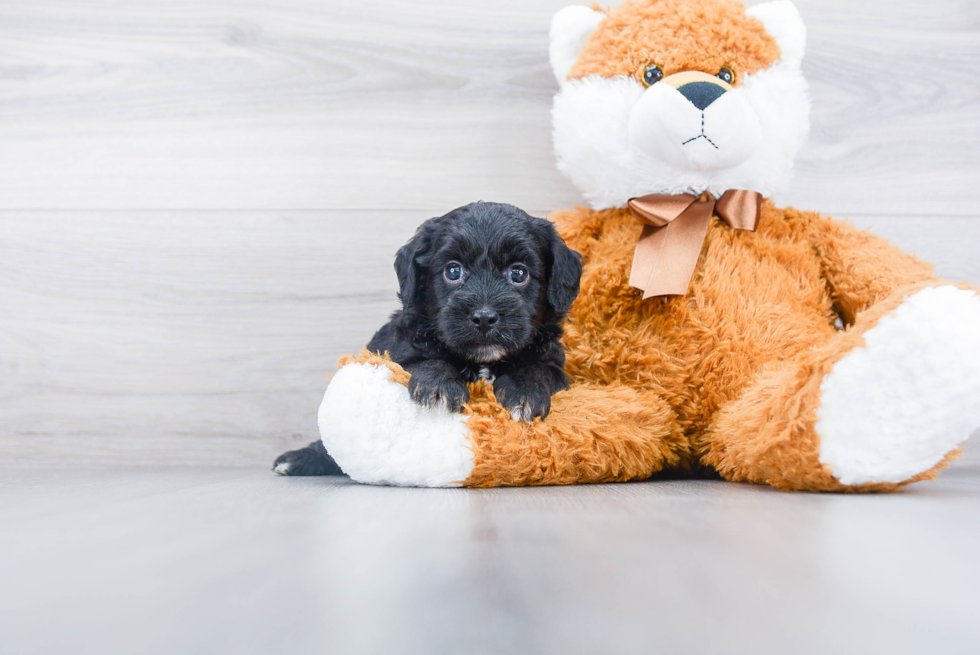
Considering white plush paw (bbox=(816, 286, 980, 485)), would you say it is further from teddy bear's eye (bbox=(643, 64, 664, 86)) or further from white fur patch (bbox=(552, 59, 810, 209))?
teddy bear's eye (bbox=(643, 64, 664, 86))

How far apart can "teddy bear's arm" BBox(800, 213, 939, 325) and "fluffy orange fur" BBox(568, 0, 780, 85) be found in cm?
36

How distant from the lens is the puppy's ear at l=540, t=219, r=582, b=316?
3.94 feet

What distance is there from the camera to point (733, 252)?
4.42 ft

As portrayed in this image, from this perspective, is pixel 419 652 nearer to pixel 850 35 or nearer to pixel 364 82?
pixel 364 82

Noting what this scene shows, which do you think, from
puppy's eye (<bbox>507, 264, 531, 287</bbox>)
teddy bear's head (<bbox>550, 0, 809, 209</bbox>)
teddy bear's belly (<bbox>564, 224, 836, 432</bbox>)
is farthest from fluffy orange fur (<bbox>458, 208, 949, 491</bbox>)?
puppy's eye (<bbox>507, 264, 531, 287</bbox>)

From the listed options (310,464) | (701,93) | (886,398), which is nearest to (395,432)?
(310,464)

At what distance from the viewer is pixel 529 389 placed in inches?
44.0

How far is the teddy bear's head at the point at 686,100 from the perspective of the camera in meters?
1.25

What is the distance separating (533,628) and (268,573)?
0.26 metres

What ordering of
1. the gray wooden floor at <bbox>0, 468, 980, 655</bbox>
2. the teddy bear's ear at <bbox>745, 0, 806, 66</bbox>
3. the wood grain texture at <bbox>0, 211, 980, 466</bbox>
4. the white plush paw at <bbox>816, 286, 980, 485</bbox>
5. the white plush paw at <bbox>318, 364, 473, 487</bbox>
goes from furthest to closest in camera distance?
the wood grain texture at <bbox>0, 211, 980, 466</bbox> → the teddy bear's ear at <bbox>745, 0, 806, 66</bbox> → the white plush paw at <bbox>318, 364, 473, 487</bbox> → the white plush paw at <bbox>816, 286, 980, 485</bbox> → the gray wooden floor at <bbox>0, 468, 980, 655</bbox>

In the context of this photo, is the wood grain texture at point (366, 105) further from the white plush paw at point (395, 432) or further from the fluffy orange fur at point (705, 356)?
the white plush paw at point (395, 432)

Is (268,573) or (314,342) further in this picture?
(314,342)

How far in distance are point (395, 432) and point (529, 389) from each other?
0.75ft

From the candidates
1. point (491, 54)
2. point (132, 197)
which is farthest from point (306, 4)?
point (132, 197)
